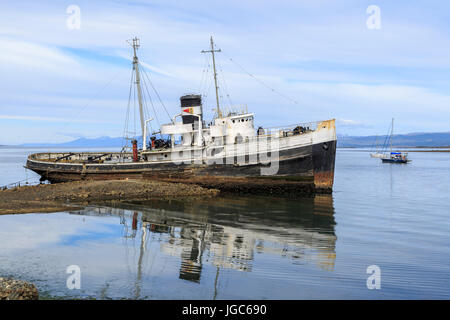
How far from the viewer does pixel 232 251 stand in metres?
14.4

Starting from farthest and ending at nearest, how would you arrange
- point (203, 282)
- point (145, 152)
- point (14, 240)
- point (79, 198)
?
point (145, 152) < point (79, 198) < point (14, 240) < point (203, 282)

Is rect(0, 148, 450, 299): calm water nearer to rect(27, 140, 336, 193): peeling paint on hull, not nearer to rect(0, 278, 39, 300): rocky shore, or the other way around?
rect(0, 278, 39, 300): rocky shore

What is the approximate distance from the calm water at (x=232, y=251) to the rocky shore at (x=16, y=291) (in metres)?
1.37

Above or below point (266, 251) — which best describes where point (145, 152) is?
above

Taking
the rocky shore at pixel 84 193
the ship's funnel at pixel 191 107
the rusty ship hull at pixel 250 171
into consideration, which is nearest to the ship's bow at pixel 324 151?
the rusty ship hull at pixel 250 171

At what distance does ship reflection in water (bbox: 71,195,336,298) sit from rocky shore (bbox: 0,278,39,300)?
9.34 feet

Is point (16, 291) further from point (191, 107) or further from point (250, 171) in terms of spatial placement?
point (191, 107)

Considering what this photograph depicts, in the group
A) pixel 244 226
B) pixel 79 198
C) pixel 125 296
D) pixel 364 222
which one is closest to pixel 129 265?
pixel 125 296

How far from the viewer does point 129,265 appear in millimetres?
12680

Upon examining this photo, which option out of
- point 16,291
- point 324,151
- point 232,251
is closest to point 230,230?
point 232,251

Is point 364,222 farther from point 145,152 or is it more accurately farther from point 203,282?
point 145,152

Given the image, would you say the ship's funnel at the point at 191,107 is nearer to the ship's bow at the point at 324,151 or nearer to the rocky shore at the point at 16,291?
the ship's bow at the point at 324,151

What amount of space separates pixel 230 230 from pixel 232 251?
12.9 feet
